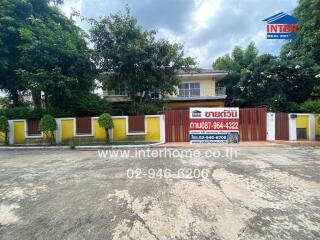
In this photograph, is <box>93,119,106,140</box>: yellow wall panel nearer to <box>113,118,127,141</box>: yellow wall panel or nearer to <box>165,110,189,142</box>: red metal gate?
<box>113,118,127,141</box>: yellow wall panel

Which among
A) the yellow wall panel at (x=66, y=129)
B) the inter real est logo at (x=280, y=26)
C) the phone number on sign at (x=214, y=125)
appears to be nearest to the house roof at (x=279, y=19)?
the inter real est logo at (x=280, y=26)

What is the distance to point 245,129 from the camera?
1300cm

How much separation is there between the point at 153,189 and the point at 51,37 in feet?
44.7

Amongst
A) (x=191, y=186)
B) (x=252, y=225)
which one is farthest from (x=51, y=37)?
(x=252, y=225)

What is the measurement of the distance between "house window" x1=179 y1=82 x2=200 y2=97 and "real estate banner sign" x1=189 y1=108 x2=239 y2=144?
9063 millimetres

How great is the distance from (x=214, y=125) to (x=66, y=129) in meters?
9.64

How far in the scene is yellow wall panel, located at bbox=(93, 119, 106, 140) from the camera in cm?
1368

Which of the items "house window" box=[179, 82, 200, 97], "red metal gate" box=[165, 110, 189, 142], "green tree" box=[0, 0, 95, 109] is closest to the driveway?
"red metal gate" box=[165, 110, 189, 142]

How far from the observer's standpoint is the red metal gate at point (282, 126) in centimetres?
1274

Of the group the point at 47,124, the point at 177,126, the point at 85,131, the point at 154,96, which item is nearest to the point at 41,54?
the point at 47,124

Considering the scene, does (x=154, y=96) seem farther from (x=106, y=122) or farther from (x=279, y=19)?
(x=279, y=19)

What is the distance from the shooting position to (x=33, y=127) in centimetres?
1422

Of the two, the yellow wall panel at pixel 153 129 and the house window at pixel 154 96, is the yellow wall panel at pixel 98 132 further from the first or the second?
the house window at pixel 154 96

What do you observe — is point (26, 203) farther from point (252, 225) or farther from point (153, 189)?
point (252, 225)
